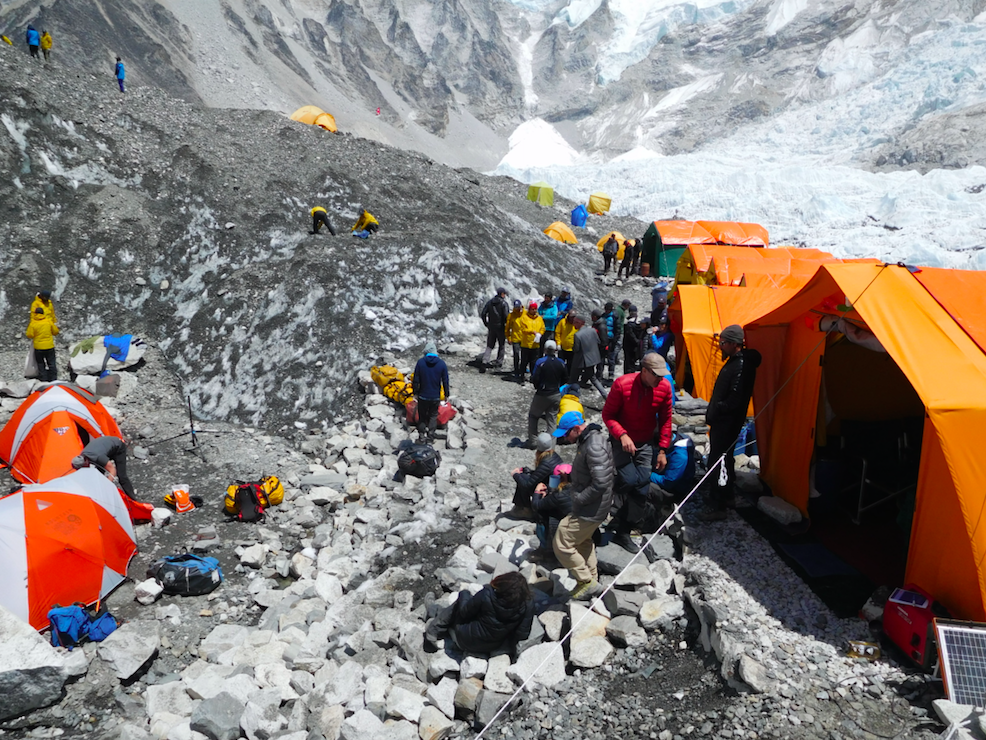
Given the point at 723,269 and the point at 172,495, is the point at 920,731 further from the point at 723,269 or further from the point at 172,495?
the point at 723,269

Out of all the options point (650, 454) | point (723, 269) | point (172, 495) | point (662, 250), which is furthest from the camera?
point (662, 250)

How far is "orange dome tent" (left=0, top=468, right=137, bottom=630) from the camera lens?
628cm

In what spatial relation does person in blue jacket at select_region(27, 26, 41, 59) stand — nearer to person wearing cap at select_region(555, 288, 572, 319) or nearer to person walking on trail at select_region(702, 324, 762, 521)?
person wearing cap at select_region(555, 288, 572, 319)

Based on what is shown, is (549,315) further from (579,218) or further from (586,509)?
(579,218)

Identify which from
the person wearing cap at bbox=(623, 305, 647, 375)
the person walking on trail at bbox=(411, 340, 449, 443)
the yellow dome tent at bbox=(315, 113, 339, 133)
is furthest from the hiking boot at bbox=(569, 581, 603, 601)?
the yellow dome tent at bbox=(315, 113, 339, 133)

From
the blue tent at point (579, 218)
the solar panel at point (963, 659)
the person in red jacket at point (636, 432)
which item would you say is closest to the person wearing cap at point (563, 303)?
the person in red jacket at point (636, 432)

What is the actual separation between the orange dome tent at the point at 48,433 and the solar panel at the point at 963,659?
9908mm

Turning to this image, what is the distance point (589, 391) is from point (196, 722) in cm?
828

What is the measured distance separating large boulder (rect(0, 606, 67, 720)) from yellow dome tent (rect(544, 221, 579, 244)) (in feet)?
73.0

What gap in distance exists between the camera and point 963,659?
13.6 feet

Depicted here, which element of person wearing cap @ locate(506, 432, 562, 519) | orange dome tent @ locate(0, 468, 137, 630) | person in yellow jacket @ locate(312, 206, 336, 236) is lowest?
orange dome tent @ locate(0, 468, 137, 630)

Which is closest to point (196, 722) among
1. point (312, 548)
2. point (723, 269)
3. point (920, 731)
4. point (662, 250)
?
point (312, 548)

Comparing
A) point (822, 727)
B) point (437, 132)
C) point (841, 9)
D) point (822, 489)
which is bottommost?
point (822, 727)

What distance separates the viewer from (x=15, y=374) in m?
11.9
